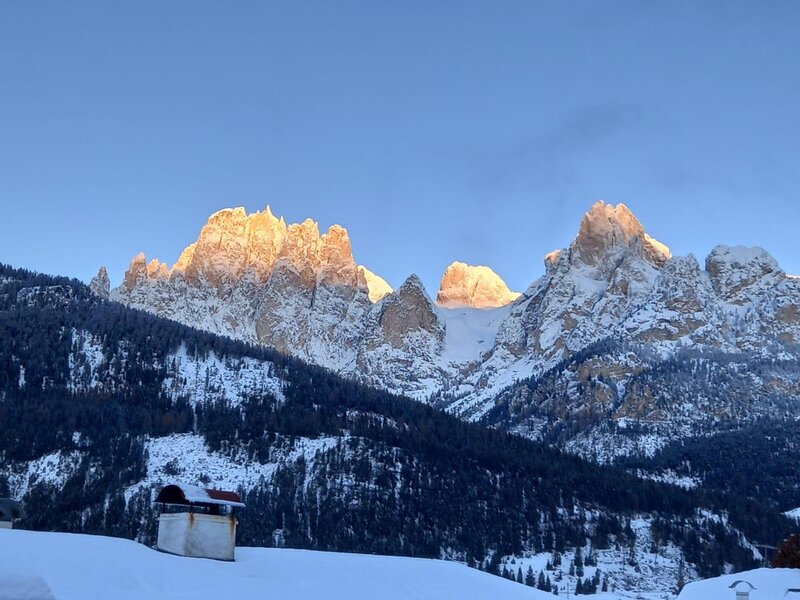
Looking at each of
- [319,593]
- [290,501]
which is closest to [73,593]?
[319,593]

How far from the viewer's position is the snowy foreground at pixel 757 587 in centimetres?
6731

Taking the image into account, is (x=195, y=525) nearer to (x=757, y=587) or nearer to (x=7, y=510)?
(x=7, y=510)

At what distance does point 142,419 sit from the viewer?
195 m

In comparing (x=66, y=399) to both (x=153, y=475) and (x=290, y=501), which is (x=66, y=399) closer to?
(x=153, y=475)

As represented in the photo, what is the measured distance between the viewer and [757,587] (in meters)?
69.8

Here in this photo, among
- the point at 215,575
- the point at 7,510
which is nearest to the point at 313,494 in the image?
the point at 7,510

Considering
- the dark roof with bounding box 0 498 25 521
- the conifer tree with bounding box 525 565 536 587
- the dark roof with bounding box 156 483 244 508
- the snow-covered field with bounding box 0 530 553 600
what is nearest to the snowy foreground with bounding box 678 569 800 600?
the snow-covered field with bounding box 0 530 553 600

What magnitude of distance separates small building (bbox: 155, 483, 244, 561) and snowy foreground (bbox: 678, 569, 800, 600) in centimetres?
3524

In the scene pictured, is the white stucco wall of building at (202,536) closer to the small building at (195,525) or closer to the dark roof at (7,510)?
the small building at (195,525)

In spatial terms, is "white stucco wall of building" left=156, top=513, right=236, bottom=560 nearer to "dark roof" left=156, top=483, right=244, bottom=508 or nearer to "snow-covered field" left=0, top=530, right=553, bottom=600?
"snow-covered field" left=0, top=530, right=553, bottom=600

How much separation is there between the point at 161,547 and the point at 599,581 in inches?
4693

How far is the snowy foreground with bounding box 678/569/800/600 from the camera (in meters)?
67.3

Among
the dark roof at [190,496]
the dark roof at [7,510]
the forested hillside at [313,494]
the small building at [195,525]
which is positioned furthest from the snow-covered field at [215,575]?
the forested hillside at [313,494]

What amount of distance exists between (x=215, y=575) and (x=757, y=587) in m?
42.5
